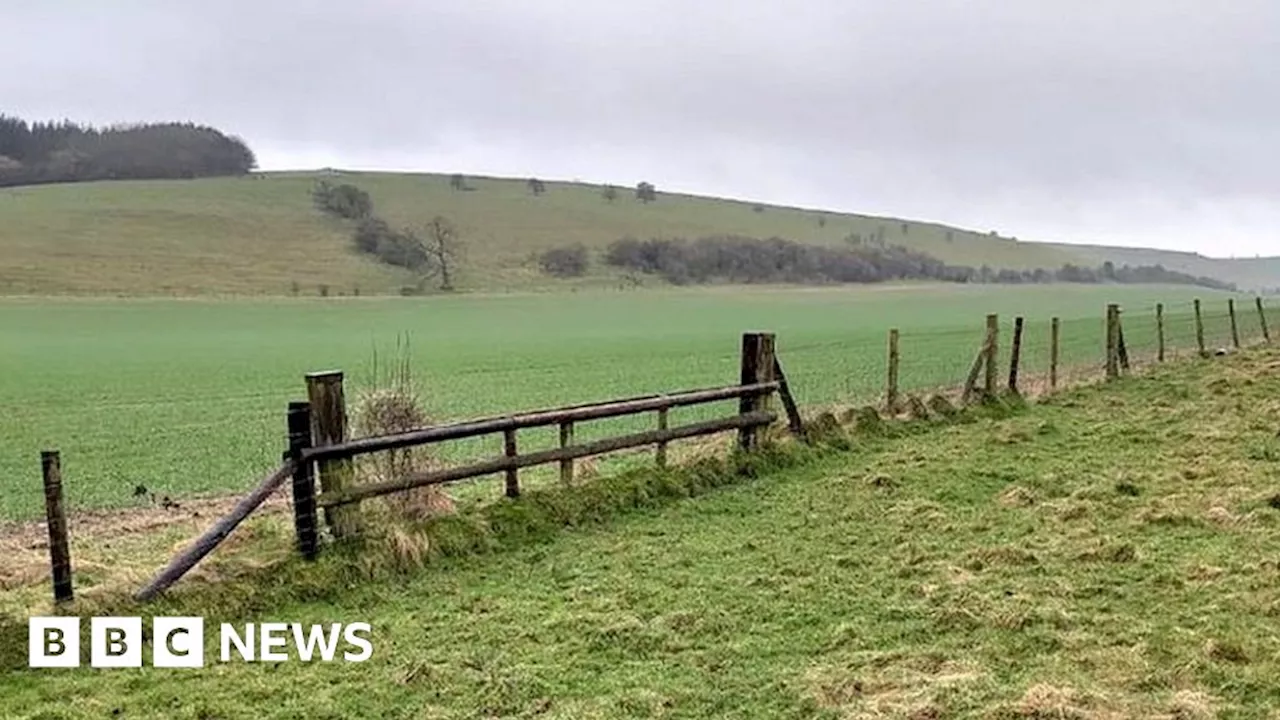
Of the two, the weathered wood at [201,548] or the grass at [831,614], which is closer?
the grass at [831,614]

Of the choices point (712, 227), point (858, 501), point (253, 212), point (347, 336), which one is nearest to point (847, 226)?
point (712, 227)

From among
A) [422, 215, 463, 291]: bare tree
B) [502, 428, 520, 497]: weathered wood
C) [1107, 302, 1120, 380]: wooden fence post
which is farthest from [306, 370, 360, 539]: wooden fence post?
[422, 215, 463, 291]: bare tree

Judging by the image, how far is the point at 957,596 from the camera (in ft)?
24.3

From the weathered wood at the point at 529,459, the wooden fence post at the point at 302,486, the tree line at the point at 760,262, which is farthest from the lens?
the tree line at the point at 760,262

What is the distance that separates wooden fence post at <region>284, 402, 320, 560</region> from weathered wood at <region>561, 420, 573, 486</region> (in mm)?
2813

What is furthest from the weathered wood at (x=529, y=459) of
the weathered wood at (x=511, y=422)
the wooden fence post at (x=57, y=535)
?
the wooden fence post at (x=57, y=535)

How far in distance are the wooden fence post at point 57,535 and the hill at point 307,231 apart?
65579mm

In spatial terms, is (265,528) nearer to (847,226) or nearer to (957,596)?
(957,596)

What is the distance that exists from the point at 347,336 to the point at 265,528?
41.4m

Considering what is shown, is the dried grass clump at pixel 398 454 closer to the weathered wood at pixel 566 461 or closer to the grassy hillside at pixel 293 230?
the weathered wood at pixel 566 461

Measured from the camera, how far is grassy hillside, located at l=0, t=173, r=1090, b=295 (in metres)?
73.1

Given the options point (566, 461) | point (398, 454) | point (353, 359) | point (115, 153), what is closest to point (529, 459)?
point (566, 461)

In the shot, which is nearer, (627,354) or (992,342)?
(992,342)

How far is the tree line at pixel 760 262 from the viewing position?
98.0 m
